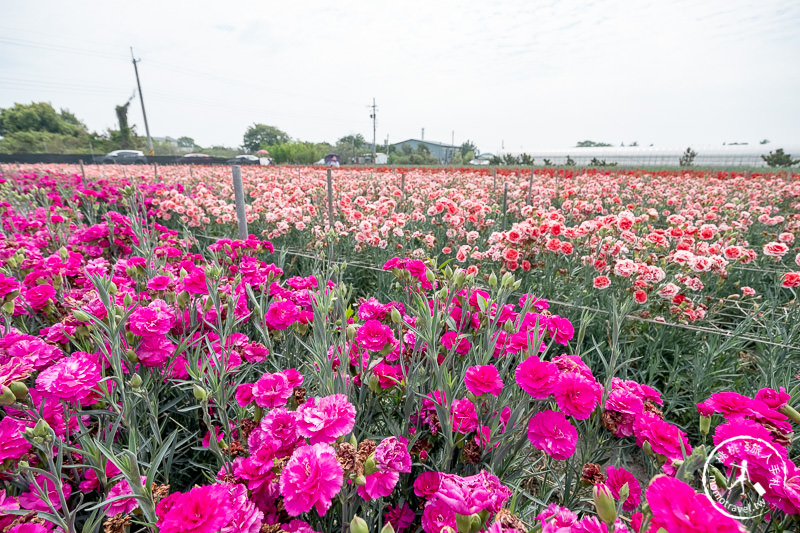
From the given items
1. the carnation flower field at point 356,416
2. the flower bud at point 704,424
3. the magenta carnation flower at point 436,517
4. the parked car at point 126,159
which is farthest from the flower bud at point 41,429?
the parked car at point 126,159

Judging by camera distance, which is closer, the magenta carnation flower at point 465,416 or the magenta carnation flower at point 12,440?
the magenta carnation flower at point 12,440

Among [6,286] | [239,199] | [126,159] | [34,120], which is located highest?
[34,120]

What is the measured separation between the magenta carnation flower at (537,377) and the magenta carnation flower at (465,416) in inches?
8.1

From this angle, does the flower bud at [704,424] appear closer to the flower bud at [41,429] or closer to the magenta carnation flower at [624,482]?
the magenta carnation flower at [624,482]

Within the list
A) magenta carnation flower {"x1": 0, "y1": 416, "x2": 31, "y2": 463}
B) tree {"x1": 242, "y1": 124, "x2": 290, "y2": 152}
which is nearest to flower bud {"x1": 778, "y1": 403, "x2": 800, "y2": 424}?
magenta carnation flower {"x1": 0, "y1": 416, "x2": 31, "y2": 463}

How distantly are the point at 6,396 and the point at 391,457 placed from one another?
3.00 feet

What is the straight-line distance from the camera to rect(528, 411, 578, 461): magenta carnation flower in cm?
85

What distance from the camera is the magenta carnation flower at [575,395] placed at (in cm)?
85

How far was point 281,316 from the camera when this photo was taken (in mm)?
1425

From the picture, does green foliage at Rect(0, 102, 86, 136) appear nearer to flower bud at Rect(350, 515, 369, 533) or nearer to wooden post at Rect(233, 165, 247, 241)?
wooden post at Rect(233, 165, 247, 241)

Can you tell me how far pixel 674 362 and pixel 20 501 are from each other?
2935mm

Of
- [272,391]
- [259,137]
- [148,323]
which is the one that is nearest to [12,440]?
[148,323]

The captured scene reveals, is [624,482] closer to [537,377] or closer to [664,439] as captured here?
[664,439]

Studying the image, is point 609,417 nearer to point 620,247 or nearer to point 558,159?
point 620,247
